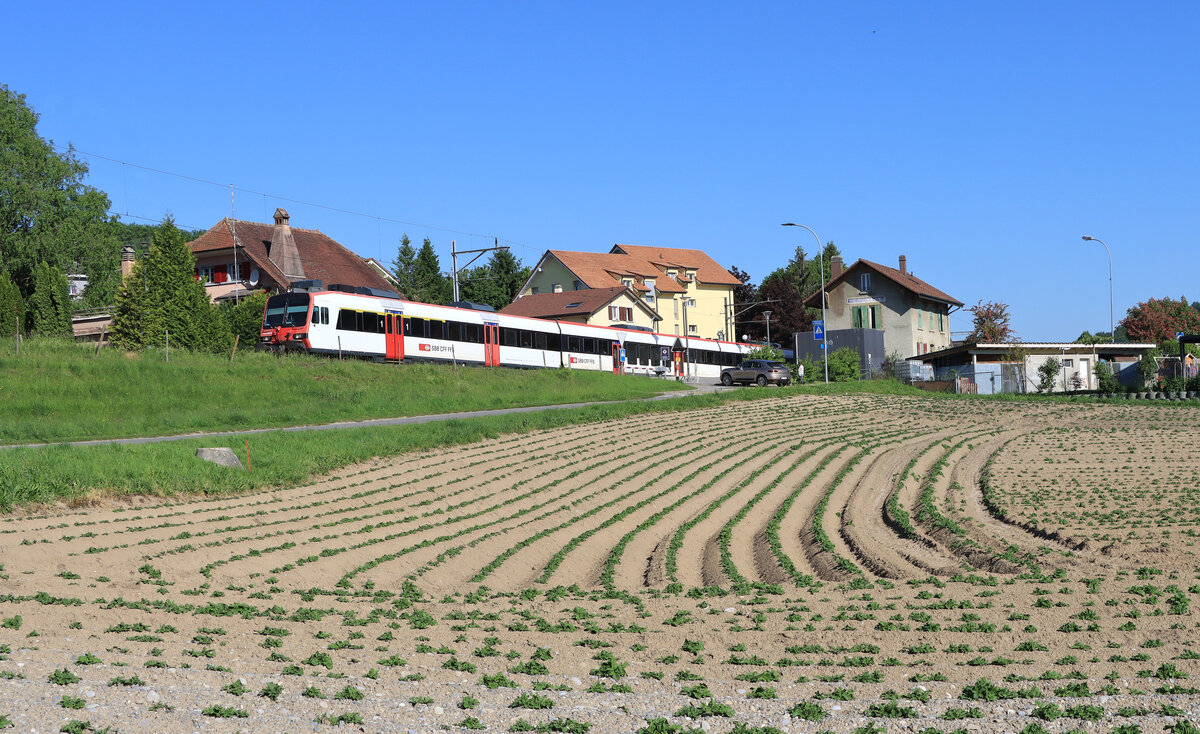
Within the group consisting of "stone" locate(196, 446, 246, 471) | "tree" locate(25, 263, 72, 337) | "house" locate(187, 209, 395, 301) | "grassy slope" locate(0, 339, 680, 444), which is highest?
"house" locate(187, 209, 395, 301)

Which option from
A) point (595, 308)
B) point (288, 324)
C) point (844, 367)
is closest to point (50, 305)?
point (288, 324)

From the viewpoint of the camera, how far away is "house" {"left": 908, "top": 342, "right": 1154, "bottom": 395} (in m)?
58.3

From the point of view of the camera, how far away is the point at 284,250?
64750 mm

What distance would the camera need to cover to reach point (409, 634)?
10.8 meters

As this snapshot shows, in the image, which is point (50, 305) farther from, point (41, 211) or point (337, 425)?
point (337, 425)

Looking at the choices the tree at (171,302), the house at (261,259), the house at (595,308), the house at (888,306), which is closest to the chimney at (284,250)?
the house at (261,259)

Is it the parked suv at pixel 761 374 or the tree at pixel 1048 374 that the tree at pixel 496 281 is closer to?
the parked suv at pixel 761 374

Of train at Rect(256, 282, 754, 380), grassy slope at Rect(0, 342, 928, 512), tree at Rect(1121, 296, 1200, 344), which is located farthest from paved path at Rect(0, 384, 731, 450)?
tree at Rect(1121, 296, 1200, 344)

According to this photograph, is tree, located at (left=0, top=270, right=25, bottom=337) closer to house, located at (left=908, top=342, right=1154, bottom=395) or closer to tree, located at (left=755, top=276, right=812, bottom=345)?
house, located at (left=908, top=342, right=1154, bottom=395)

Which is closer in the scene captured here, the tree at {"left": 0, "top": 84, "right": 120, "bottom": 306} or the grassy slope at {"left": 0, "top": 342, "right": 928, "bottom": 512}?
the grassy slope at {"left": 0, "top": 342, "right": 928, "bottom": 512}

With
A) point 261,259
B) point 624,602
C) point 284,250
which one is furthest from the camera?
point 284,250

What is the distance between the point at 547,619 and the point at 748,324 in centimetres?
9783

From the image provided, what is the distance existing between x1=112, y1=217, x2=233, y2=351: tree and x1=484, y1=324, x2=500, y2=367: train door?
11.4 meters

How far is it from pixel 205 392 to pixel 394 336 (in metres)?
11.0
